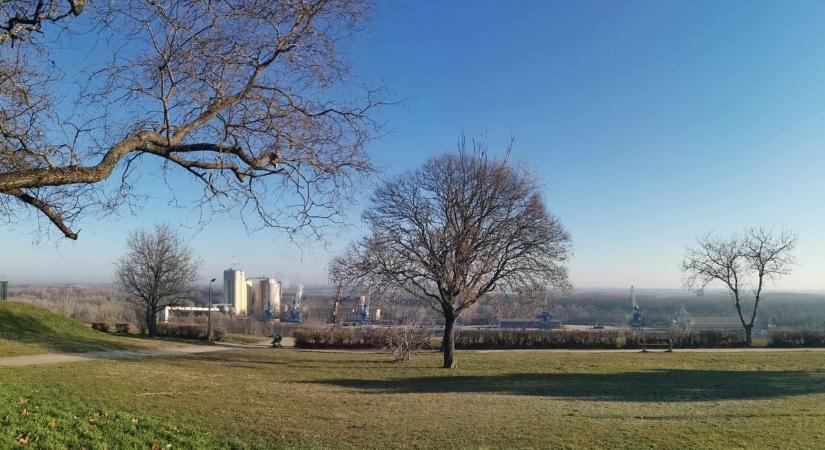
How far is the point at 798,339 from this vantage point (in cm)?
4162

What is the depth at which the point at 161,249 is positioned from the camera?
46.8 m

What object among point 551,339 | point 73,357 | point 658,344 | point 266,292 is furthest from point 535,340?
point 266,292

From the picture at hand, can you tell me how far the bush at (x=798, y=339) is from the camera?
41281mm

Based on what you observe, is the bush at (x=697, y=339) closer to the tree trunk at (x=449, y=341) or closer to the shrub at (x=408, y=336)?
the shrub at (x=408, y=336)

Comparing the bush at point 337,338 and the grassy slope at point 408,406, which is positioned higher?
the grassy slope at point 408,406

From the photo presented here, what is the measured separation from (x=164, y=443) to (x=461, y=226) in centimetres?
1831

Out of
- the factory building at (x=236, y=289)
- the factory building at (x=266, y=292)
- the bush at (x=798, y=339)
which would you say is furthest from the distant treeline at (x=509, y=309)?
the bush at (x=798, y=339)

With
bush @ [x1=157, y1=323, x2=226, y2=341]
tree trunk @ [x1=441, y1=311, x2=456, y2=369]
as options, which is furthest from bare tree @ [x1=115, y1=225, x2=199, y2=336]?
tree trunk @ [x1=441, y1=311, x2=456, y2=369]

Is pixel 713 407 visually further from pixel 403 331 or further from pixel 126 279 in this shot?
pixel 126 279

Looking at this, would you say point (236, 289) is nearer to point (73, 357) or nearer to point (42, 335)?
point (42, 335)

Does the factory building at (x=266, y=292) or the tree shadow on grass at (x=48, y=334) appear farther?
the factory building at (x=266, y=292)

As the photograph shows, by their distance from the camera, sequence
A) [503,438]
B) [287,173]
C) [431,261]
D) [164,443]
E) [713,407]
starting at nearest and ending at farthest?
[287,173], [164,443], [503,438], [713,407], [431,261]

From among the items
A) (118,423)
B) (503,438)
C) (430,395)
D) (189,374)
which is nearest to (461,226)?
(430,395)

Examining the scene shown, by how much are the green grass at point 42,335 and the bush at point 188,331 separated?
32.7 feet
